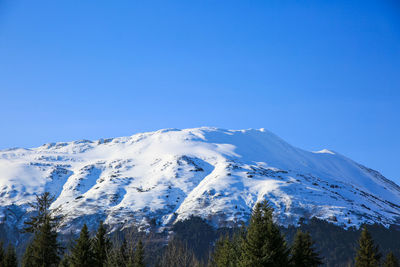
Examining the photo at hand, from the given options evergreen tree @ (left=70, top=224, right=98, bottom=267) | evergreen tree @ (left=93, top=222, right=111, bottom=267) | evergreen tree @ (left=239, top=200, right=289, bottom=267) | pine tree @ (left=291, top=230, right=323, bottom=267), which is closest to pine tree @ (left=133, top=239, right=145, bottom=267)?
evergreen tree @ (left=93, top=222, right=111, bottom=267)

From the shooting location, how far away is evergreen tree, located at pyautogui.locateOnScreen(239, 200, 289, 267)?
38188 mm

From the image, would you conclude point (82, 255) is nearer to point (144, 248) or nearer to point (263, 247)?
point (144, 248)

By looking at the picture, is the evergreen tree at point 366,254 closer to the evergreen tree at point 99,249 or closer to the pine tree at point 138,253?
the pine tree at point 138,253

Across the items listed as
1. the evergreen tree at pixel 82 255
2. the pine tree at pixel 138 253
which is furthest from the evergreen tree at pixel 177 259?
the evergreen tree at pixel 82 255

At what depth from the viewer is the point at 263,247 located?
38188mm

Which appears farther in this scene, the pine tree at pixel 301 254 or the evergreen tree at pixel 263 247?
the pine tree at pixel 301 254

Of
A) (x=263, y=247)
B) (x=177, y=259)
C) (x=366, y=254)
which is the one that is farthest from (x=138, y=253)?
(x=177, y=259)

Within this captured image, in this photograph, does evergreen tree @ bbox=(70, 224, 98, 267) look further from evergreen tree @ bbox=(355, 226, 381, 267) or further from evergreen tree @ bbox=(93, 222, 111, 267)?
evergreen tree @ bbox=(355, 226, 381, 267)

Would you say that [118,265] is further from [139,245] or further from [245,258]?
[139,245]

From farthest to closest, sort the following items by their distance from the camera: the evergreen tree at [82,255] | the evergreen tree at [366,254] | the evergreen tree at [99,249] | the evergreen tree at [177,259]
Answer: the evergreen tree at [177,259], the evergreen tree at [366,254], the evergreen tree at [99,249], the evergreen tree at [82,255]

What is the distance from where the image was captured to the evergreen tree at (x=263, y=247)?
1503 inches

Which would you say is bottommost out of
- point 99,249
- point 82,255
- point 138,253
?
point 138,253

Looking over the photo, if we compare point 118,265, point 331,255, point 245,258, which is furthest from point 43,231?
point 331,255

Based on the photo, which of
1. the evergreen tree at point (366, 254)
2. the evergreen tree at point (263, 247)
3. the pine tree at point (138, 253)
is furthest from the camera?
the evergreen tree at point (366, 254)
